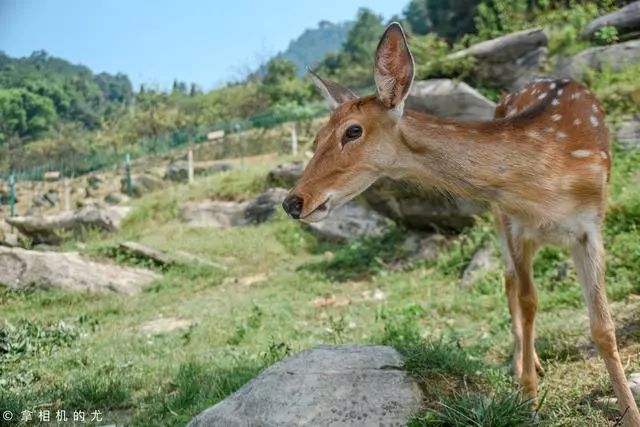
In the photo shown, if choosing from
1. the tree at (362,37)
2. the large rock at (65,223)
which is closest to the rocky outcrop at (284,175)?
the large rock at (65,223)

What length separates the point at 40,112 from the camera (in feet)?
32.8

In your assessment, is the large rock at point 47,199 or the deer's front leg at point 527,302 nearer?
the deer's front leg at point 527,302

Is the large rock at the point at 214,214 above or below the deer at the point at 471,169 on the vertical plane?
below

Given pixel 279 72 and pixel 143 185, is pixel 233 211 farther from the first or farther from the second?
pixel 279 72

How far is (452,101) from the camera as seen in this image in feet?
30.1

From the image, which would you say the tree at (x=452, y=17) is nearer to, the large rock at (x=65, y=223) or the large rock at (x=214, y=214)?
the large rock at (x=214, y=214)

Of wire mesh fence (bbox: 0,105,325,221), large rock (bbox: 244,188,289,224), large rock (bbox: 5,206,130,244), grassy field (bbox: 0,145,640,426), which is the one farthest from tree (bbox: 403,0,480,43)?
grassy field (bbox: 0,145,640,426)

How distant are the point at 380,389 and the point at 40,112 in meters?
8.86

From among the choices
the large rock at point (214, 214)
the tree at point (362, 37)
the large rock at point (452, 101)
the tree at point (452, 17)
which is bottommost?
the large rock at point (214, 214)

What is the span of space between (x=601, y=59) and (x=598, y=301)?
27.2 feet

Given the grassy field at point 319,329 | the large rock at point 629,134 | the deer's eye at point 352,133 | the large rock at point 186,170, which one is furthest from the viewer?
the large rock at point 186,170

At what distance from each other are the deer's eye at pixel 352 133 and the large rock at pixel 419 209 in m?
5.30

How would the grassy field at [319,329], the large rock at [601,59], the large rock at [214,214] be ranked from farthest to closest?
the large rock at [214,214]
the large rock at [601,59]
the grassy field at [319,329]

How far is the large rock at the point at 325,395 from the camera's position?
111 inches
